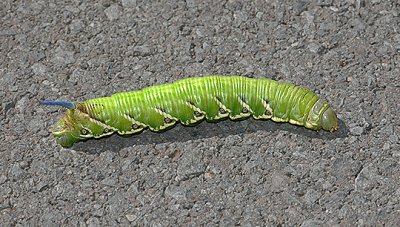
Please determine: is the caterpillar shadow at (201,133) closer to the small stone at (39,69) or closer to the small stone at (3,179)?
the small stone at (3,179)

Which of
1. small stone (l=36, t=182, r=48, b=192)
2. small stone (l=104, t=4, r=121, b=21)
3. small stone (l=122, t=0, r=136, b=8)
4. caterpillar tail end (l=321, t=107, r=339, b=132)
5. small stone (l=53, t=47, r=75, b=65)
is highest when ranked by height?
small stone (l=122, t=0, r=136, b=8)

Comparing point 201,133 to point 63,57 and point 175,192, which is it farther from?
point 63,57

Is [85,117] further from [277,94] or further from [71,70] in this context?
[277,94]

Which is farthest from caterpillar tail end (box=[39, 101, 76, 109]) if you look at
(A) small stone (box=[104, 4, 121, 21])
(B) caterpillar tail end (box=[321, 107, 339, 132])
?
(B) caterpillar tail end (box=[321, 107, 339, 132])

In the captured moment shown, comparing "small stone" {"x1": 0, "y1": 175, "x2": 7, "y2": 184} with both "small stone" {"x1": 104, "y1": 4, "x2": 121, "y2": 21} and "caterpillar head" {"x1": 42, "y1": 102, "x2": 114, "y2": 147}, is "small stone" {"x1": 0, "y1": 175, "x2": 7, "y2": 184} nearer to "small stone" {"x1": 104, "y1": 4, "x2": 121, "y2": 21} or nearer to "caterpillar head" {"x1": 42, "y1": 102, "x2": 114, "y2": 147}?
"caterpillar head" {"x1": 42, "y1": 102, "x2": 114, "y2": 147}

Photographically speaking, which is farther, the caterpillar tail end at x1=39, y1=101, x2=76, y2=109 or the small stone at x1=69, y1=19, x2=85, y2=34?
the small stone at x1=69, y1=19, x2=85, y2=34

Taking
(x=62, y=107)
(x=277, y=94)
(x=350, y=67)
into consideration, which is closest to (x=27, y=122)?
(x=62, y=107)
